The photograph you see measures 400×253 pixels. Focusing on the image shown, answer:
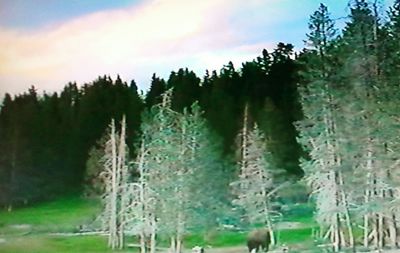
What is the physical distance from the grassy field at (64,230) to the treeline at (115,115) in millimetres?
93

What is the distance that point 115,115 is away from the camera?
476 cm

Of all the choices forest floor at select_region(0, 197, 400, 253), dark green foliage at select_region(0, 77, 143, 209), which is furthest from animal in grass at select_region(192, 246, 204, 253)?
dark green foliage at select_region(0, 77, 143, 209)

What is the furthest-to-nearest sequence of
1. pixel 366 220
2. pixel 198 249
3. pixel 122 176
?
pixel 122 176, pixel 198 249, pixel 366 220

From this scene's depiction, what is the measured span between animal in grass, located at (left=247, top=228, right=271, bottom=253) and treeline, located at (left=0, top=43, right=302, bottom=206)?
38cm

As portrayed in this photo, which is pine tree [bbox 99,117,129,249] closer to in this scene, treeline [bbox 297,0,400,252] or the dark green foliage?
the dark green foliage

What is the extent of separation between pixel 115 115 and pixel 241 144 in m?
0.74

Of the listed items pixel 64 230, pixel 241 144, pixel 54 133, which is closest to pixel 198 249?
pixel 241 144

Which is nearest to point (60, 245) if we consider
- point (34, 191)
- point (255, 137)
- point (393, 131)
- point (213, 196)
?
point (34, 191)

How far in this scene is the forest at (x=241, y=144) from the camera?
15.0 feet

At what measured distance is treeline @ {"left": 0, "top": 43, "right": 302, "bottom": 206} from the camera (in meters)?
4.68

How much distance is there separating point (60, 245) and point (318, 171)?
1.50m

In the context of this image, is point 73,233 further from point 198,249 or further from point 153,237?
point 198,249

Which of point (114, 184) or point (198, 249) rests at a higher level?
point (114, 184)

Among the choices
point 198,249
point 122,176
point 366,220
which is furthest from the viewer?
point 122,176
